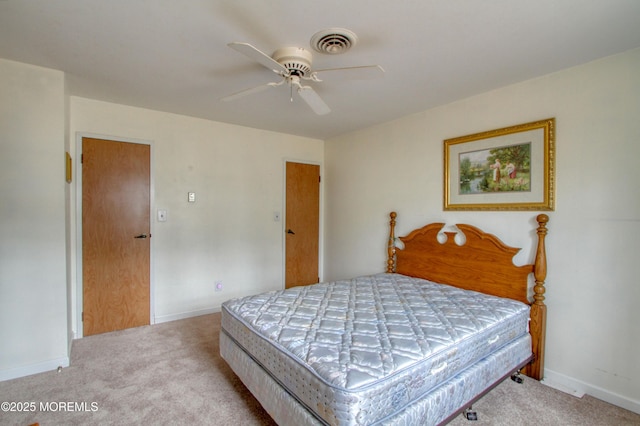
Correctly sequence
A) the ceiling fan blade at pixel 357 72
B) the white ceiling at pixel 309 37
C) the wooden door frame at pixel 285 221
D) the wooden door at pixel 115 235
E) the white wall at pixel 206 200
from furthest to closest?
the wooden door frame at pixel 285 221 → the white wall at pixel 206 200 → the wooden door at pixel 115 235 → the ceiling fan blade at pixel 357 72 → the white ceiling at pixel 309 37

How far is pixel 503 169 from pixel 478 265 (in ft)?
2.84

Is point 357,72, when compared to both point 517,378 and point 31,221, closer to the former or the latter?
point 517,378

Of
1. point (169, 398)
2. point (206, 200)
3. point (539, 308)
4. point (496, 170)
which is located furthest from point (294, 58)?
point (539, 308)

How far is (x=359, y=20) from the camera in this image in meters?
1.67

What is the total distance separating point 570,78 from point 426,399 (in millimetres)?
2444

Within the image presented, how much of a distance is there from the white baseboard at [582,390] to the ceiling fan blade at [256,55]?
9.57 feet

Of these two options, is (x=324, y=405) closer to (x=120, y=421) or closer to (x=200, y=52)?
(x=120, y=421)

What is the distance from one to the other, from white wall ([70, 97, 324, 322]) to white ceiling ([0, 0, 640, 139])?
0.54 meters

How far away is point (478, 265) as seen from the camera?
2656 mm

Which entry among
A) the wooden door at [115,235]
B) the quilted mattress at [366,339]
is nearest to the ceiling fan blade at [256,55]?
the quilted mattress at [366,339]

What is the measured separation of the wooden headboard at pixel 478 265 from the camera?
2258 mm

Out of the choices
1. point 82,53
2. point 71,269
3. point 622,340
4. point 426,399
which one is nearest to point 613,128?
point 622,340

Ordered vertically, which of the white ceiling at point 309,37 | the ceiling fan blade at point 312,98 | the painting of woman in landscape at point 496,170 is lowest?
the painting of woman in landscape at point 496,170

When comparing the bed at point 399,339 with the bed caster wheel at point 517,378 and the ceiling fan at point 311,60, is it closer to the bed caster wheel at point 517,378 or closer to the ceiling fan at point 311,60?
the bed caster wheel at point 517,378
